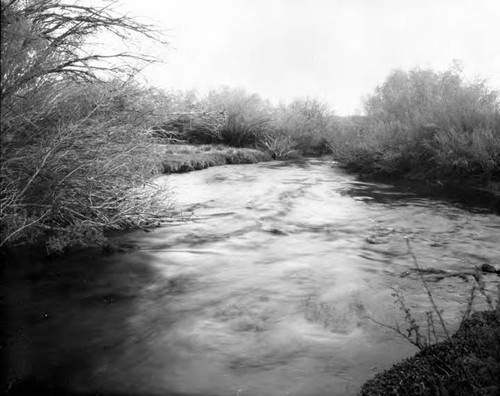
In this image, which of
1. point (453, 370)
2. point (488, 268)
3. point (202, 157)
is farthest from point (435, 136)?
point (453, 370)

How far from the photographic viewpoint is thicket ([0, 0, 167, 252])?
5.29m

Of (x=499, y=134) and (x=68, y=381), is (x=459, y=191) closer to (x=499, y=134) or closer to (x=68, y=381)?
(x=499, y=134)

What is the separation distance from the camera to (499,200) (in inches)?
416

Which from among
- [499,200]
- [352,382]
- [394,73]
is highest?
[394,73]

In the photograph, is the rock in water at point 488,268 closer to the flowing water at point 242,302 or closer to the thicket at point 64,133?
the flowing water at point 242,302

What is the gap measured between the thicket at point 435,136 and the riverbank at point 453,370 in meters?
8.92

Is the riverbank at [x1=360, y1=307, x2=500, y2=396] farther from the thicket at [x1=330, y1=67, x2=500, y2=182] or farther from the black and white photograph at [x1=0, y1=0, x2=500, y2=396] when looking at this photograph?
the thicket at [x1=330, y1=67, x2=500, y2=182]

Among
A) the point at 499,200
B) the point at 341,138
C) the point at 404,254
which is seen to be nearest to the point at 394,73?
the point at 341,138

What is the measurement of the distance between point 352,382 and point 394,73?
22.4 m

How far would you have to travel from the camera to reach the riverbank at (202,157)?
49.2 feet

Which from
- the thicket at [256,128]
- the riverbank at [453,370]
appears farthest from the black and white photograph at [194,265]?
the thicket at [256,128]

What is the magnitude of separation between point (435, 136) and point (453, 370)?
1085 centimetres

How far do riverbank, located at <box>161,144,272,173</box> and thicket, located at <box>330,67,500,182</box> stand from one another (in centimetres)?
333

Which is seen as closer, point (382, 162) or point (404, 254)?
point (404, 254)
